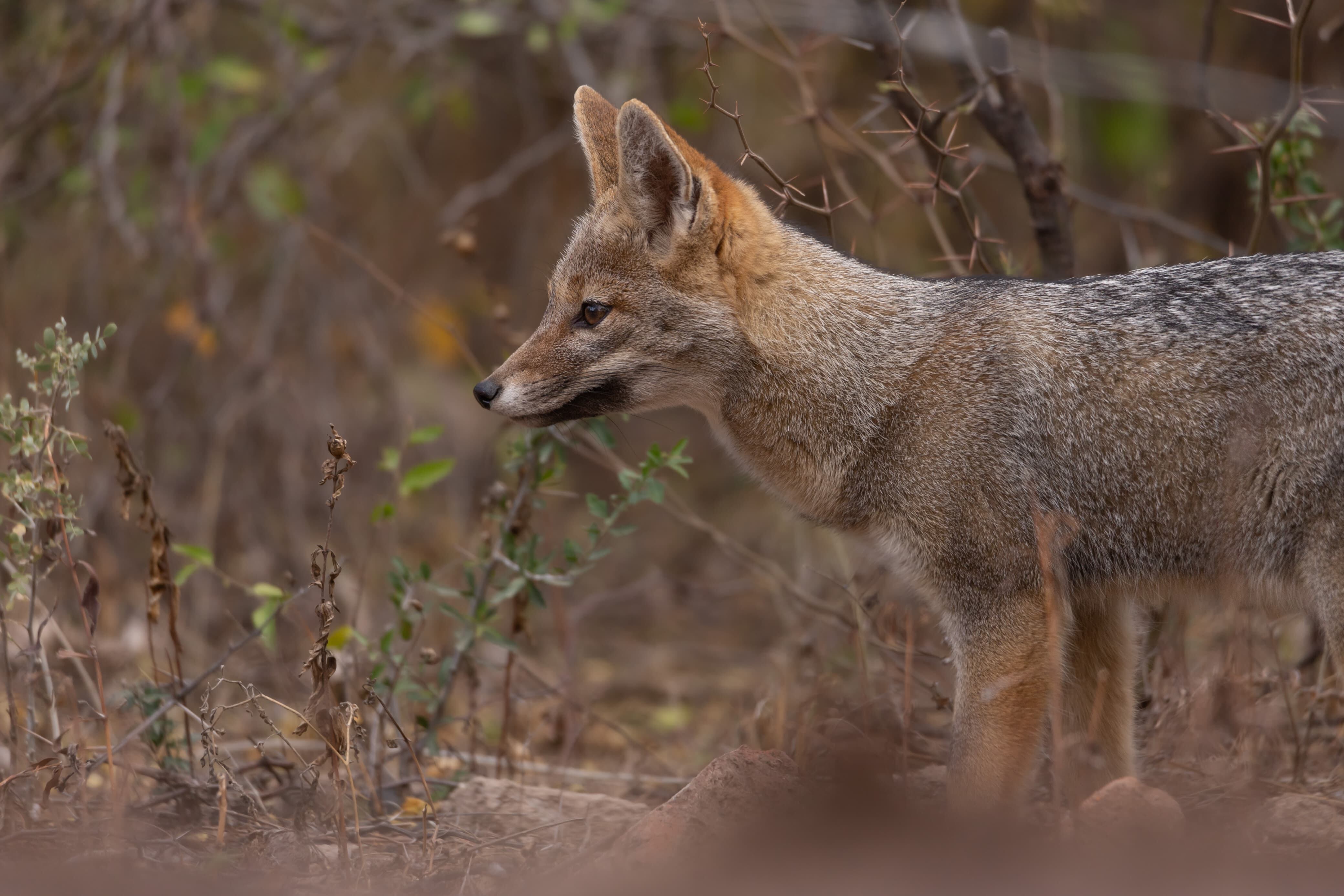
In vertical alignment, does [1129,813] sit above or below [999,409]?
below

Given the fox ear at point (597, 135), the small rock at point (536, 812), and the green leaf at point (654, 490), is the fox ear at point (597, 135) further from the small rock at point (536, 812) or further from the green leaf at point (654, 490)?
the small rock at point (536, 812)

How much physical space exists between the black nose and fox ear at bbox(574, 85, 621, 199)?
0.95 metres

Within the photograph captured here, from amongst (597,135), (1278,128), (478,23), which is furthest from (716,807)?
(478,23)

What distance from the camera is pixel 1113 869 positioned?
3.15 m

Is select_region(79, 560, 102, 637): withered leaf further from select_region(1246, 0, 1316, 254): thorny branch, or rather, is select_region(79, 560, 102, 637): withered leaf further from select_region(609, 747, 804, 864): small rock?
select_region(1246, 0, 1316, 254): thorny branch

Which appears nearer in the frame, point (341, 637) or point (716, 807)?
point (716, 807)

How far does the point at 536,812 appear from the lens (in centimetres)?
463

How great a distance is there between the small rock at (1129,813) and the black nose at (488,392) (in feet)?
7.56

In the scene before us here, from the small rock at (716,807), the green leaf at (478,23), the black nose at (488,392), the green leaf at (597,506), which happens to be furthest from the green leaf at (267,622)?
the green leaf at (478,23)

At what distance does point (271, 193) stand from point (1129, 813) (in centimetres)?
620

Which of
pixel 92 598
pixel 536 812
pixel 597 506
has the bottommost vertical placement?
pixel 536 812

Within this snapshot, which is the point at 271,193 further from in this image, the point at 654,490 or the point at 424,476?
the point at 654,490

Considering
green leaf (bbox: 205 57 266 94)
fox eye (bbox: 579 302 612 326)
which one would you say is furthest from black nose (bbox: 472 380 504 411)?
green leaf (bbox: 205 57 266 94)

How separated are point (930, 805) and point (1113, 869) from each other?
110cm
